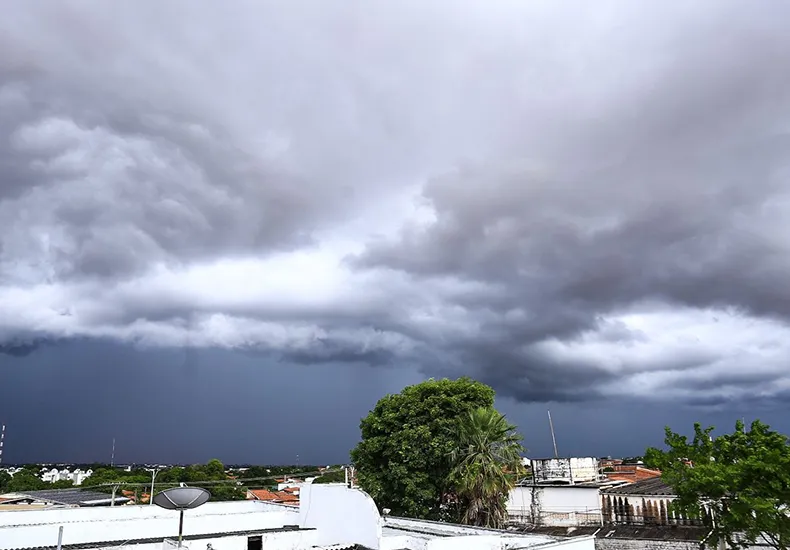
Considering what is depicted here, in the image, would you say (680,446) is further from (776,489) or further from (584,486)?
(584,486)

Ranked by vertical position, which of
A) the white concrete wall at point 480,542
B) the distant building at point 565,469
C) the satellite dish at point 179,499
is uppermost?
the satellite dish at point 179,499

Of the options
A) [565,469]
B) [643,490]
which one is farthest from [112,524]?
[565,469]

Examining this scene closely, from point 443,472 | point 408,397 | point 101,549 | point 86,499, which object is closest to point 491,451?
point 443,472

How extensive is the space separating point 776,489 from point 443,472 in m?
18.7

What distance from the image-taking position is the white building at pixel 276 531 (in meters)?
19.8

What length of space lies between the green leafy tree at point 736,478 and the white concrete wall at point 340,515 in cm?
1107

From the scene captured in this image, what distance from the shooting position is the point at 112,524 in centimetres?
2212

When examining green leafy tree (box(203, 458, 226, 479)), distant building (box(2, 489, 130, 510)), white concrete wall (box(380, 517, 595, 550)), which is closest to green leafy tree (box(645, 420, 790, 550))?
white concrete wall (box(380, 517, 595, 550))

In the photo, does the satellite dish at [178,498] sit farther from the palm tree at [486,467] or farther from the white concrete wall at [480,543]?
the palm tree at [486,467]

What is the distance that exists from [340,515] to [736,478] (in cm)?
1456

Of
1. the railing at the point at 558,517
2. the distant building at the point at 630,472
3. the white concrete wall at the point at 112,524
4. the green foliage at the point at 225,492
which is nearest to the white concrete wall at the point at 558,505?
the railing at the point at 558,517

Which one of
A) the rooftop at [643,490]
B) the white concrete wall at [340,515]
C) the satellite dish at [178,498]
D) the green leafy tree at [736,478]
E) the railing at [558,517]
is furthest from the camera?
the railing at [558,517]

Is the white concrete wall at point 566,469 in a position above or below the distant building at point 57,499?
above

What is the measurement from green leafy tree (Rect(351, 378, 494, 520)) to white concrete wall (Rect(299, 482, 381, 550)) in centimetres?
962
